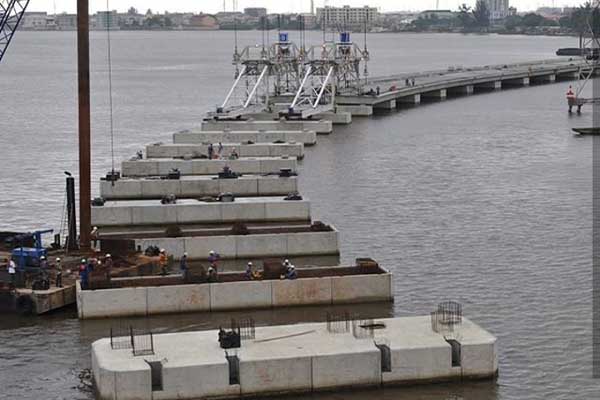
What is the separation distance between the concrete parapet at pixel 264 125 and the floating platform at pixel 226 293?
35039mm

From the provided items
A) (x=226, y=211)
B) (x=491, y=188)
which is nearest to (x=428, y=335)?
(x=226, y=211)

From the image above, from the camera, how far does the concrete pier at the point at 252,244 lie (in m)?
34.6

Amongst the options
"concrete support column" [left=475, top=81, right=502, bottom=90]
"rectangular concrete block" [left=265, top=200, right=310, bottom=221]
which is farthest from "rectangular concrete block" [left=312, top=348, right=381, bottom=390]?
"concrete support column" [left=475, top=81, right=502, bottom=90]

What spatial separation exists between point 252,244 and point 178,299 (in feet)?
21.0

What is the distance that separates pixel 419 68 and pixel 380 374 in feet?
480

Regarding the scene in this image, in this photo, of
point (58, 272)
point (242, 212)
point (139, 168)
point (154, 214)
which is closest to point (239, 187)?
point (242, 212)

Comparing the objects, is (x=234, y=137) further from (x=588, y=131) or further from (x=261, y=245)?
(x=261, y=245)

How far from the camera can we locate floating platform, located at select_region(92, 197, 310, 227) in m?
39.6

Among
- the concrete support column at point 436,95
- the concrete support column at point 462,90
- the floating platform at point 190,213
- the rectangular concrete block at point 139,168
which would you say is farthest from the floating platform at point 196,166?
the concrete support column at point 462,90

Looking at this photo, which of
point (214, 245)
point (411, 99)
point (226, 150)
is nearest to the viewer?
point (214, 245)

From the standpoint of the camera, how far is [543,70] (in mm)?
121562

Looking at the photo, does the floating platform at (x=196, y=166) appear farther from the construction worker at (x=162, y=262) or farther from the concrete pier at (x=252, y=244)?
the construction worker at (x=162, y=262)

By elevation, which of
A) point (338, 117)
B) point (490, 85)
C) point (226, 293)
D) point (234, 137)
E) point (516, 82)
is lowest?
point (226, 293)

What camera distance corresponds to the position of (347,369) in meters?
23.1
